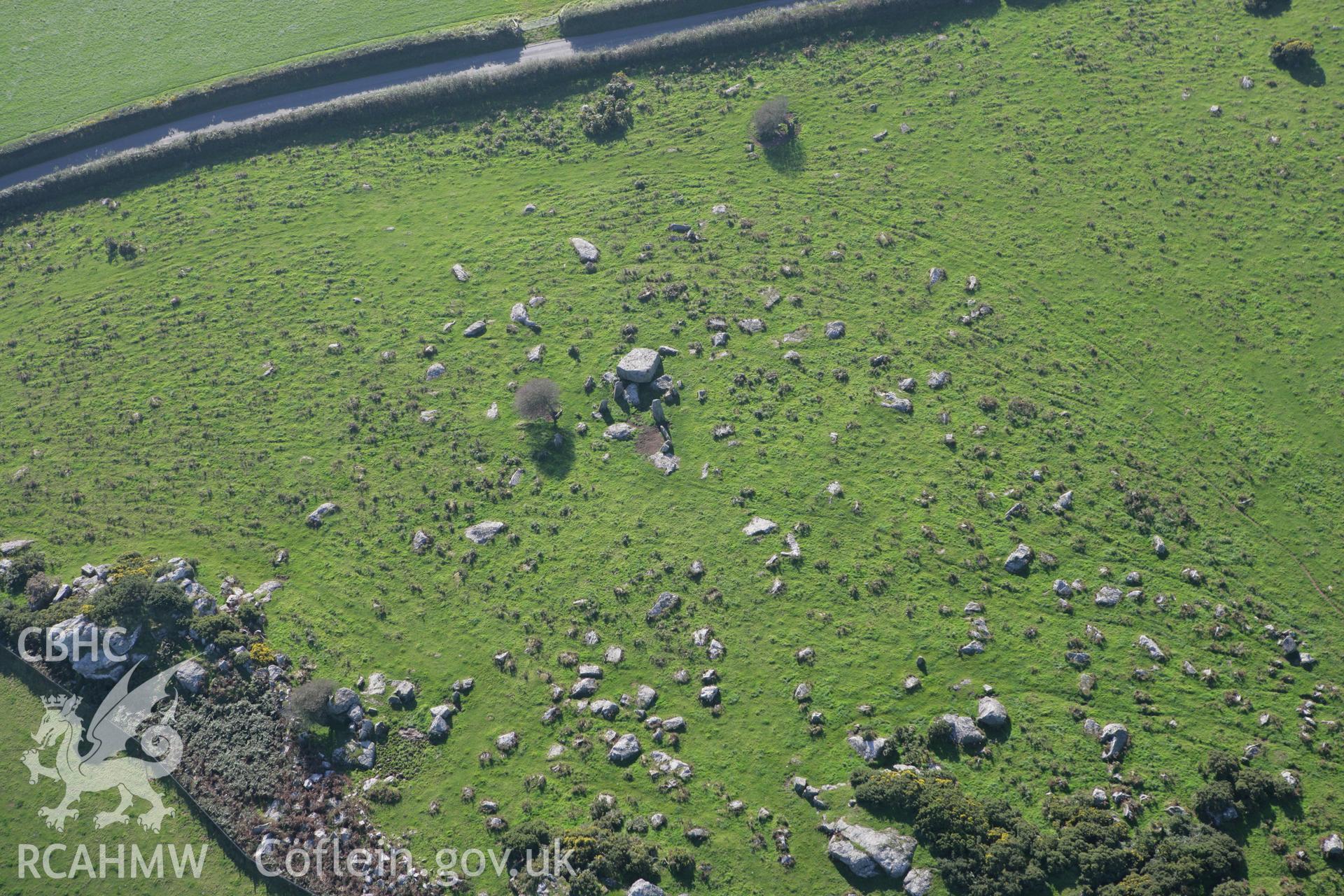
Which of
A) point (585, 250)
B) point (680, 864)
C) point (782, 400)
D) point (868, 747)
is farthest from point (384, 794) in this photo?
point (585, 250)

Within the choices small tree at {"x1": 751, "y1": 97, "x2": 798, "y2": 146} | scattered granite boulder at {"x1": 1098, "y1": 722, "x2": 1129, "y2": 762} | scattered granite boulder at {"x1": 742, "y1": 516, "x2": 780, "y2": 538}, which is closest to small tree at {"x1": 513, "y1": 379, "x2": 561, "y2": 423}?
scattered granite boulder at {"x1": 742, "y1": 516, "x2": 780, "y2": 538}

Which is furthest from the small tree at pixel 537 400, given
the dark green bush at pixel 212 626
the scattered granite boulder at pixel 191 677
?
the scattered granite boulder at pixel 191 677

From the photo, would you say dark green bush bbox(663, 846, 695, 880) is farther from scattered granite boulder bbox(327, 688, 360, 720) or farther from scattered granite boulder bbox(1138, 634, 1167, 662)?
scattered granite boulder bbox(1138, 634, 1167, 662)

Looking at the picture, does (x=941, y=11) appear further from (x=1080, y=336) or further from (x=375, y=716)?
(x=375, y=716)

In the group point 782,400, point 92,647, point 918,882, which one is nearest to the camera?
point 918,882

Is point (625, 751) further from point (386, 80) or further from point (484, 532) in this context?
point (386, 80)

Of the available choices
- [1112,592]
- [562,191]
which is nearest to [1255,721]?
[1112,592]
